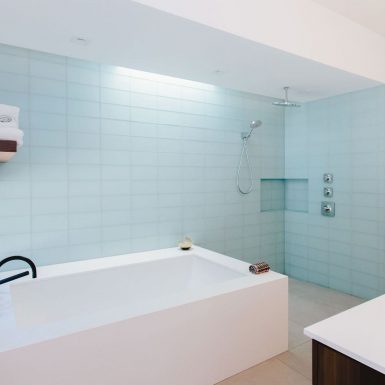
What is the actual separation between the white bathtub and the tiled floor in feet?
0.23

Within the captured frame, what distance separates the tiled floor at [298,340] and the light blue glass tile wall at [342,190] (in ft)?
0.73

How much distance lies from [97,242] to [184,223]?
2.88ft

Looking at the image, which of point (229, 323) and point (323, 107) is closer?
point (229, 323)

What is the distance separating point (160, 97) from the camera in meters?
2.87

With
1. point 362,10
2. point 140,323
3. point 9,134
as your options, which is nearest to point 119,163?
point 9,134

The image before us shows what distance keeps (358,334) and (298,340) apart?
1584mm

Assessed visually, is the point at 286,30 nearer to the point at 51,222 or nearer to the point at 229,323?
the point at 229,323

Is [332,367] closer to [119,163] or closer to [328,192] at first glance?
[119,163]

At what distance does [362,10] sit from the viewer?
7.57 feet

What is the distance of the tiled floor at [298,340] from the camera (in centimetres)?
196

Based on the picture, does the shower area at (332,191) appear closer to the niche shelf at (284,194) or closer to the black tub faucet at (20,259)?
the niche shelf at (284,194)

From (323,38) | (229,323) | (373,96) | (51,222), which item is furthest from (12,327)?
(373,96)

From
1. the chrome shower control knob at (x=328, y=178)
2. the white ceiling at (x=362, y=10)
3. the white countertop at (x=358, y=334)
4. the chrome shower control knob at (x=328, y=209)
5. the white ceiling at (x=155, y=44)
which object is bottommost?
the white countertop at (x=358, y=334)

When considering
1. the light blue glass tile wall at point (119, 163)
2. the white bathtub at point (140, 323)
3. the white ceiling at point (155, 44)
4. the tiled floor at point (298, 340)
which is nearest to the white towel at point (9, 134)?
the light blue glass tile wall at point (119, 163)
